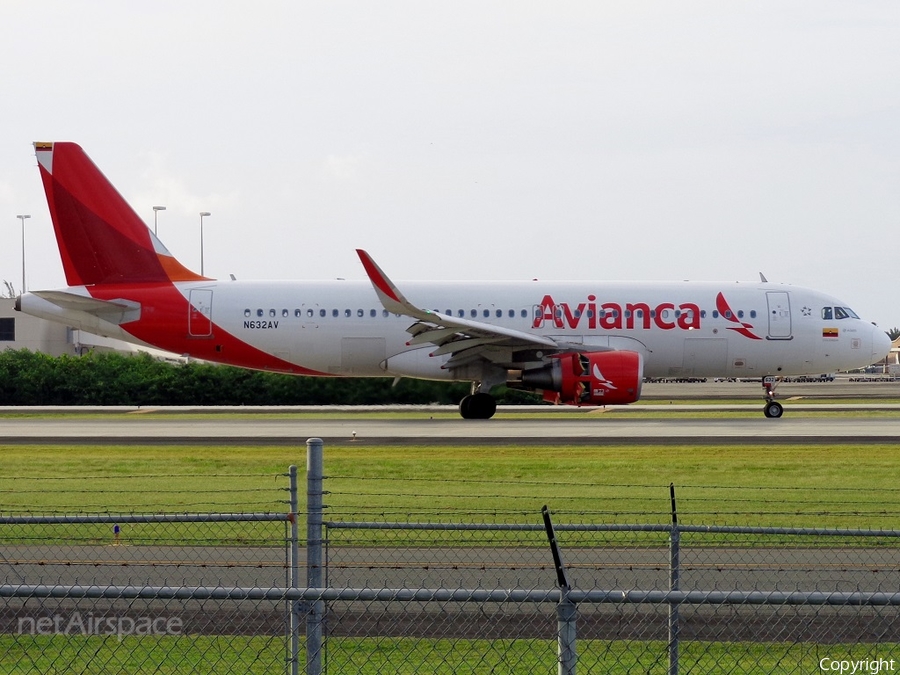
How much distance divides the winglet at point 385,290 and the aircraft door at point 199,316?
5.97 meters

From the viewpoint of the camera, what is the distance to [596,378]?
3053 cm

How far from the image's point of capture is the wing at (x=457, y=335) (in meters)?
29.9

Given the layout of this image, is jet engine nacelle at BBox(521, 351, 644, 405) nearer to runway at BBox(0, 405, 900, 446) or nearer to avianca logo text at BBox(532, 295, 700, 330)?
runway at BBox(0, 405, 900, 446)

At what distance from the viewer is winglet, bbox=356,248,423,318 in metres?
29.6

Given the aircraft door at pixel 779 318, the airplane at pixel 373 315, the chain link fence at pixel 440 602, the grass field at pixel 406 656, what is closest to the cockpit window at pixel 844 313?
the airplane at pixel 373 315

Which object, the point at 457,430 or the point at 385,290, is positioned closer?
the point at 457,430

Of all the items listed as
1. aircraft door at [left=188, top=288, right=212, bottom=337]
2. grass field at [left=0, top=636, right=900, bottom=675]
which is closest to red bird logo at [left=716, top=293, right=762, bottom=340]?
aircraft door at [left=188, top=288, right=212, bottom=337]

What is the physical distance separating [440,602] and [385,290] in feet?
Result: 73.9

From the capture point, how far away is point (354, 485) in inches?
697

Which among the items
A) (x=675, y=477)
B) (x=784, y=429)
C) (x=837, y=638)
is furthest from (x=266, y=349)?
A: (x=837, y=638)

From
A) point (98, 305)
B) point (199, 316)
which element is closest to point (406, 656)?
point (199, 316)

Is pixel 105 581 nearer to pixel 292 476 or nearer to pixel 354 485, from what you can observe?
pixel 292 476

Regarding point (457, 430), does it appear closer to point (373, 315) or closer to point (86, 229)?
point (373, 315)

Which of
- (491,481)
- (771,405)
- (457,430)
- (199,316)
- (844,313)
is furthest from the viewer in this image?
(844,313)
